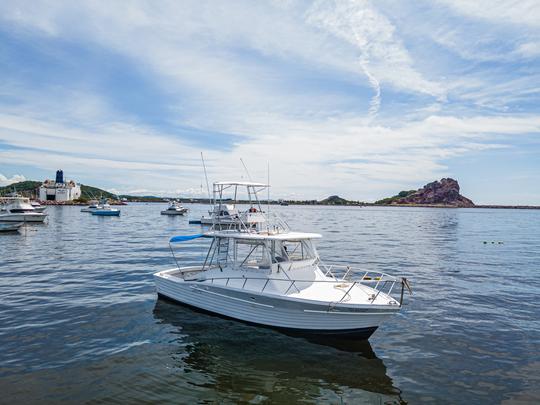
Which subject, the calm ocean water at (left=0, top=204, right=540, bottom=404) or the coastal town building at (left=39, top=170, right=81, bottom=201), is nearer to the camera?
the calm ocean water at (left=0, top=204, right=540, bottom=404)

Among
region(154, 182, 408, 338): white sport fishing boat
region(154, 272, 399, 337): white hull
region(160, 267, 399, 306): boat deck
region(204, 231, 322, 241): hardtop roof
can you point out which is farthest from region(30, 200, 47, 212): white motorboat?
region(160, 267, 399, 306): boat deck

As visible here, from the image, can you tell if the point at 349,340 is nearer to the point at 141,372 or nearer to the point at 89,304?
the point at 141,372

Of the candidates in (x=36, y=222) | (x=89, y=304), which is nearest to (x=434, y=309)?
(x=89, y=304)

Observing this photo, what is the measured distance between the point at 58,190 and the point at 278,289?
19316 centimetres

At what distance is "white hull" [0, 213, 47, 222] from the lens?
60.8 metres

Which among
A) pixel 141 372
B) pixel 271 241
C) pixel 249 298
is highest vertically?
pixel 271 241

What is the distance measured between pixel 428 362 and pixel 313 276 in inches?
200

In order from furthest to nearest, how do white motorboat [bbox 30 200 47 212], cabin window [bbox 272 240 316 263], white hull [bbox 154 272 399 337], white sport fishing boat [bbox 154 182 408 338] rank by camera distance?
white motorboat [bbox 30 200 47 212]
cabin window [bbox 272 240 316 263]
white sport fishing boat [bbox 154 182 408 338]
white hull [bbox 154 272 399 337]

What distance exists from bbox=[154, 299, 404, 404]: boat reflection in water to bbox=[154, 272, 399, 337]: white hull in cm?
54

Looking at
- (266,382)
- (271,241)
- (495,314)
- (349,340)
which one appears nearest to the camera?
(266,382)

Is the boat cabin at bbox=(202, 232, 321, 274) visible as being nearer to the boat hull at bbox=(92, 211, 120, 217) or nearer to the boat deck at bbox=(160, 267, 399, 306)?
the boat deck at bbox=(160, 267, 399, 306)

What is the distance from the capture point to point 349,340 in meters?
13.1

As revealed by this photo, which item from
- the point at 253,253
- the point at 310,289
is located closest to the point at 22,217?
the point at 253,253

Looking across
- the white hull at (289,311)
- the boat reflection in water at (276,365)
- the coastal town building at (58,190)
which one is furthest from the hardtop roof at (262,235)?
the coastal town building at (58,190)
